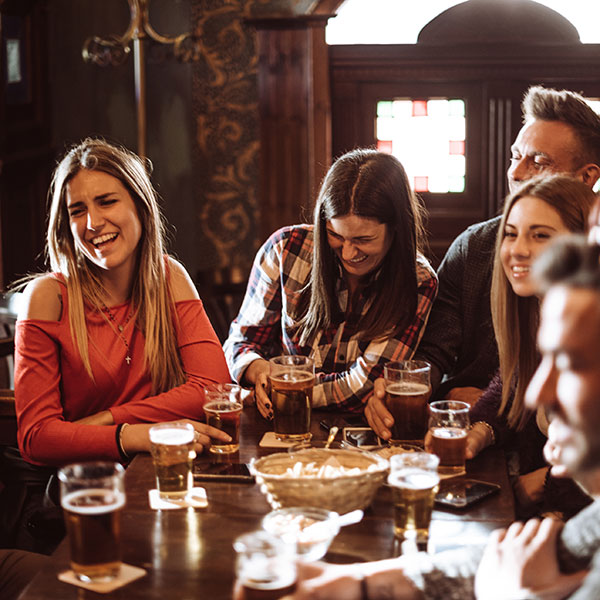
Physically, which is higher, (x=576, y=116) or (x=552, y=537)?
(x=576, y=116)

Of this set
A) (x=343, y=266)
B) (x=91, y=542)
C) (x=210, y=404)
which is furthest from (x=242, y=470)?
(x=343, y=266)

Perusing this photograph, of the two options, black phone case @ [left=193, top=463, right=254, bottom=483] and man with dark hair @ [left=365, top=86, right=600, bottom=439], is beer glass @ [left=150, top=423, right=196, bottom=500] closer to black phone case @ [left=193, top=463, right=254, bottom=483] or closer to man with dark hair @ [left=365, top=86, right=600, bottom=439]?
black phone case @ [left=193, top=463, right=254, bottom=483]

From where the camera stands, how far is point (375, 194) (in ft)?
7.75

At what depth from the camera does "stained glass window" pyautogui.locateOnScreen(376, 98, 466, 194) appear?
5.62m

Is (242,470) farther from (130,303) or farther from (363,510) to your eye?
(130,303)

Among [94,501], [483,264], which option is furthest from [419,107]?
[94,501]

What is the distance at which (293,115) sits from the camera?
5344 mm

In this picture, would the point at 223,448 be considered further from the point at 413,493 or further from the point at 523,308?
the point at 523,308

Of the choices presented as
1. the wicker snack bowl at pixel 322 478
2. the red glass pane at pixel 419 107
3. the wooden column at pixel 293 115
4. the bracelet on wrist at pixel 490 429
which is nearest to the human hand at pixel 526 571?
the wicker snack bowl at pixel 322 478

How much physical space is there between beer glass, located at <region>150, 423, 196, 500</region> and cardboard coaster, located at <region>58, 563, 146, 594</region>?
28 centimetres

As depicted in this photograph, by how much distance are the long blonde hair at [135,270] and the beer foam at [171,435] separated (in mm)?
625

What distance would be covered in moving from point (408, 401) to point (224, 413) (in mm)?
400

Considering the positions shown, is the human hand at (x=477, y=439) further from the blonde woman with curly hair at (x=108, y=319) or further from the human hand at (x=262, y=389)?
the blonde woman with curly hair at (x=108, y=319)

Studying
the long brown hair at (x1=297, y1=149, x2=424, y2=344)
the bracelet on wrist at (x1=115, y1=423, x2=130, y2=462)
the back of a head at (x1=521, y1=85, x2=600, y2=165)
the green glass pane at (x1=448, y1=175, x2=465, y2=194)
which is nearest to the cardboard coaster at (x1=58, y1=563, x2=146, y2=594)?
the bracelet on wrist at (x1=115, y1=423, x2=130, y2=462)
